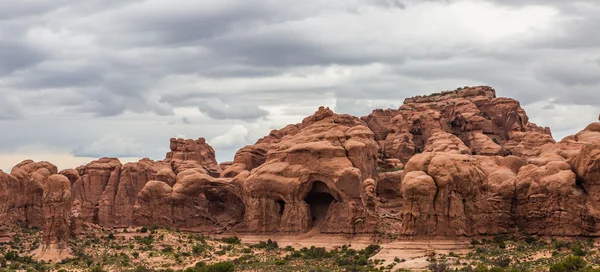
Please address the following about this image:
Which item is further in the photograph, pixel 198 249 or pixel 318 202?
pixel 318 202

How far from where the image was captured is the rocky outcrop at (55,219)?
96.1 metres

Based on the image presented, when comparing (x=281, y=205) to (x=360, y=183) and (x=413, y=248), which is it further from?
(x=413, y=248)

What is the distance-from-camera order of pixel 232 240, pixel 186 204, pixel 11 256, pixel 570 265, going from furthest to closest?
pixel 186 204
pixel 232 240
pixel 11 256
pixel 570 265

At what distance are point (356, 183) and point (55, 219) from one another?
29.2 m

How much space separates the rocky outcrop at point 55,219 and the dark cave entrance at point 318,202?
89.1ft

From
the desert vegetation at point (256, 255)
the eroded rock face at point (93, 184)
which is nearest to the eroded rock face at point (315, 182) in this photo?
the desert vegetation at point (256, 255)

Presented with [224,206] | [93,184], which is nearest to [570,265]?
[224,206]

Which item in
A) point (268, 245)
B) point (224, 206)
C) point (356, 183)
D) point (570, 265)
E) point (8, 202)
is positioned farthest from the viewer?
point (224, 206)

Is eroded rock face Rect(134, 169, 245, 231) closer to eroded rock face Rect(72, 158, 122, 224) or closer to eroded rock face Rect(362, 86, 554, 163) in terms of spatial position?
eroded rock face Rect(72, 158, 122, 224)

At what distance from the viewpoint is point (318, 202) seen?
11644 centimetres

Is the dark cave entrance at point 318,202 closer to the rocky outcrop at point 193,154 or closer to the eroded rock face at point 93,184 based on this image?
the rocky outcrop at point 193,154

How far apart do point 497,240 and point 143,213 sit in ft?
135

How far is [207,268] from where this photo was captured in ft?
312

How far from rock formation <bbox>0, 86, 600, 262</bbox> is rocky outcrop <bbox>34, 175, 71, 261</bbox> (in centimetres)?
12
